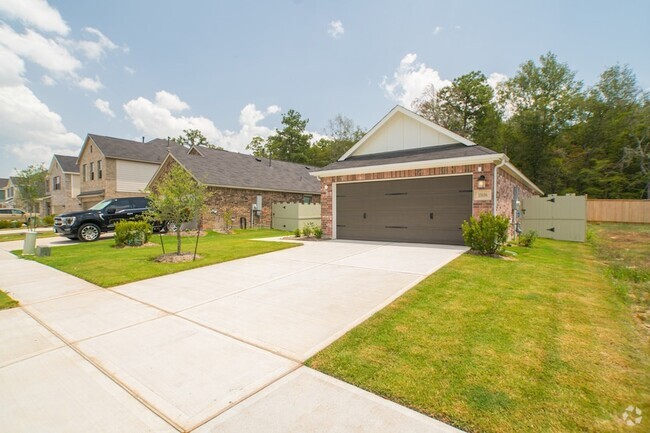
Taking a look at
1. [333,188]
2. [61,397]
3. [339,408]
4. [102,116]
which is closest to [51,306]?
[61,397]

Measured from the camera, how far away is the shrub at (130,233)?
10.8 m

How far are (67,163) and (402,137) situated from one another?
34334mm

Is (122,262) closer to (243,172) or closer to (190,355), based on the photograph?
(190,355)

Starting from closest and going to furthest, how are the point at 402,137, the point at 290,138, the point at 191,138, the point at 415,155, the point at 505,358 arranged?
the point at 505,358
the point at 415,155
the point at 402,137
the point at 290,138
the point at 191,138

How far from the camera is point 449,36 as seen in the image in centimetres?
1278

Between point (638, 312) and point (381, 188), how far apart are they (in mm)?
7945

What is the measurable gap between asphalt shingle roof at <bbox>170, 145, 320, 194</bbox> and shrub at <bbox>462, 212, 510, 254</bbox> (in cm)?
1344

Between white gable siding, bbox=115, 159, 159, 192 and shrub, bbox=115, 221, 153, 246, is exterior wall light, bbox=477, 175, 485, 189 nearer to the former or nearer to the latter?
shrub, bbox=115, 221, 153, 246

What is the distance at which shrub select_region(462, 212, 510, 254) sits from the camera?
7.60 m

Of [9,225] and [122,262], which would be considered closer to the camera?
[122,262]

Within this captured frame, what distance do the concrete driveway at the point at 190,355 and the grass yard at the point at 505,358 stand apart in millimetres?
255

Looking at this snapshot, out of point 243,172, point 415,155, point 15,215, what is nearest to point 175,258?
point 415,155

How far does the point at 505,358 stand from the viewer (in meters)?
2.73

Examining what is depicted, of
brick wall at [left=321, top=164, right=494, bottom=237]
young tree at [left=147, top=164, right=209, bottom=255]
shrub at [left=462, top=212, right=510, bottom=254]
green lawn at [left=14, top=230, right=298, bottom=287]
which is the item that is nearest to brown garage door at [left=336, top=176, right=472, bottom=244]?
brick wall at [left=321, top=164, right=494, bottom=237]
